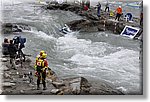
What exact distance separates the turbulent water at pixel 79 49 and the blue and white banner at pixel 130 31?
3cm

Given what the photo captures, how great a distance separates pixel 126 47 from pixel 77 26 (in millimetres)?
294

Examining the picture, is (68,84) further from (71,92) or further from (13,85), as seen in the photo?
(13,85)

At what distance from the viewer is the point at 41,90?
4.64 ft

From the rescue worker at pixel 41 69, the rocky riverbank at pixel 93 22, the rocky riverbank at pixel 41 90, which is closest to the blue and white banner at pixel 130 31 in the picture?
the rocky riverbank at pixel 93 22

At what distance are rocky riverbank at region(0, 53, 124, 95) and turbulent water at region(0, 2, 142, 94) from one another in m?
0.03

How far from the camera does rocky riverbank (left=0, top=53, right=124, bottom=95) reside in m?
1.41

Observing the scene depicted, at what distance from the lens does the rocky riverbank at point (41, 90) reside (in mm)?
1411

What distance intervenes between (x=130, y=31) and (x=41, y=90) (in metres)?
0.58

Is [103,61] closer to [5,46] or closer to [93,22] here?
[93,22]

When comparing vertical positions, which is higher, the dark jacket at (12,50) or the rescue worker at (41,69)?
the dark jacket at (12,50)

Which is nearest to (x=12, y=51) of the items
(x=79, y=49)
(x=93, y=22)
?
(x=79, y=49)

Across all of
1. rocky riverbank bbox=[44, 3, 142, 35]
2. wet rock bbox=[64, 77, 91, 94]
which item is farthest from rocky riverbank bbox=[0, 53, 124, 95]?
rocky riverbank bbox=[44, 3, 142, 35]

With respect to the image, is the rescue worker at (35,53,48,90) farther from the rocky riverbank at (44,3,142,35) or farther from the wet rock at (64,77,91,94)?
the rocky riverbank at (44,3,142,35)

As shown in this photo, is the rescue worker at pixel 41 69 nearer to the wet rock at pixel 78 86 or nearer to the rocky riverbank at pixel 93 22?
the wet rock at pixel 78 86
